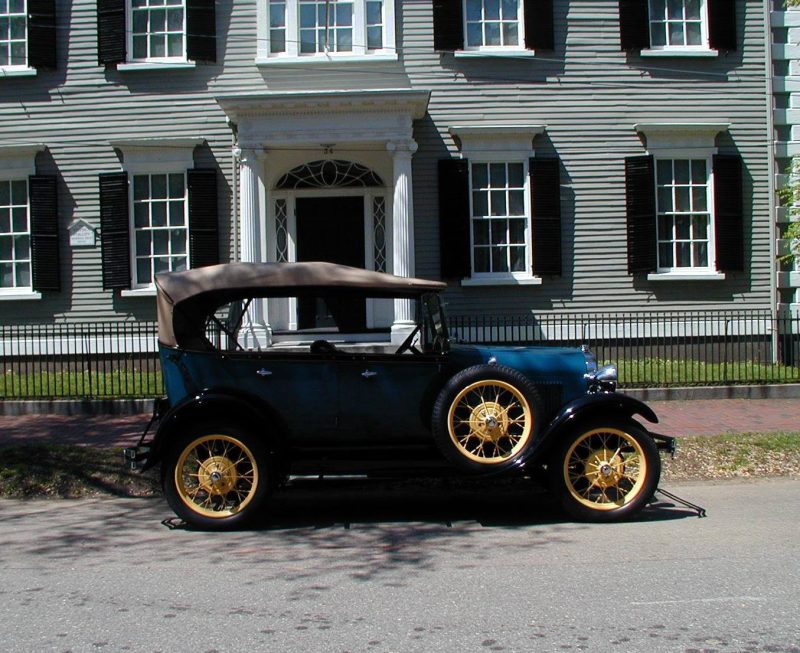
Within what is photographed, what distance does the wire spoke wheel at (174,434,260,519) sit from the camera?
7.35 meters

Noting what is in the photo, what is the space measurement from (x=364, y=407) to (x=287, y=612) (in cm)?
231

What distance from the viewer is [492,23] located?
55.4ft

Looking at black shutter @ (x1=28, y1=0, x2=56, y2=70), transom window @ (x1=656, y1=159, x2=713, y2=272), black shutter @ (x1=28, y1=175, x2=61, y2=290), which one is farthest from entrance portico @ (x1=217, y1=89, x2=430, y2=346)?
transom window @ (x1=656, y1=159, x2=713, y2=272)

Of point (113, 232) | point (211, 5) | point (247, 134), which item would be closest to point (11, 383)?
point (113, 232)

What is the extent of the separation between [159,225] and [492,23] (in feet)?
23.0

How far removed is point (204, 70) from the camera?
16766 millimetres

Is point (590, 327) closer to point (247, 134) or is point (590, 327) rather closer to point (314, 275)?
point (247, 134)

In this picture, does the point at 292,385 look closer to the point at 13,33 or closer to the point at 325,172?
the point at 325,172

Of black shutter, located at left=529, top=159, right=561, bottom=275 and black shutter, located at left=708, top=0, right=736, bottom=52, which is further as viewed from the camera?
black shutter, located at left=708, top=0, right=736, bottom=52

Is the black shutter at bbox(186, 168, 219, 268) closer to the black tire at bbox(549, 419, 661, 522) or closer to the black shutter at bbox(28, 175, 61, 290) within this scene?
the black shutter at bbox(28, 175, 61, 290)

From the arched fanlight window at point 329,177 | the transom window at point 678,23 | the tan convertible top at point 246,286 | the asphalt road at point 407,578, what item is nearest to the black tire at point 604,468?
the asphalt road at point 407,578

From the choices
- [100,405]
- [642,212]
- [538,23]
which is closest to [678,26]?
[538,23]

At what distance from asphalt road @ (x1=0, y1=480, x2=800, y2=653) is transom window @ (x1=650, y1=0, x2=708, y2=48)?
10807 millimetres

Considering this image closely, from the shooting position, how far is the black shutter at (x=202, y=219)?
16.6 meters
